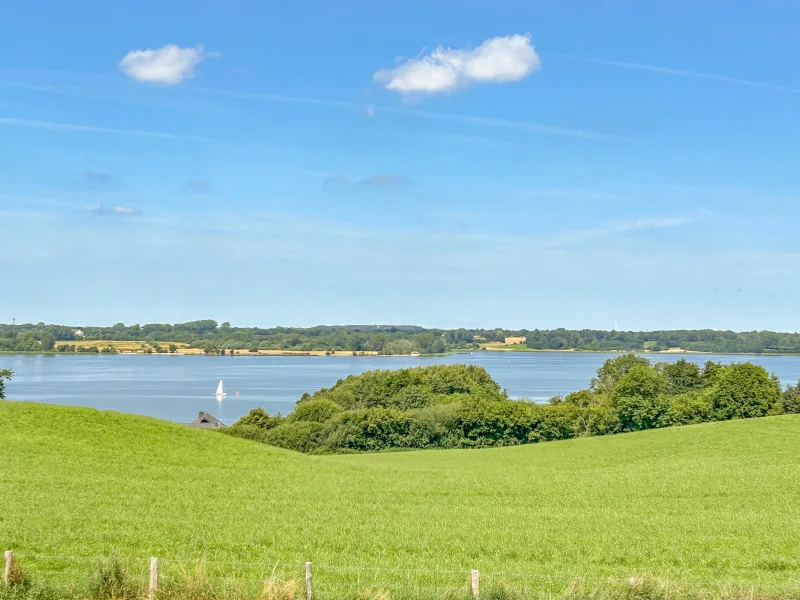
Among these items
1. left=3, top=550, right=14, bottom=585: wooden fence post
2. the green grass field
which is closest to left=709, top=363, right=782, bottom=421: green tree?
the green grass field

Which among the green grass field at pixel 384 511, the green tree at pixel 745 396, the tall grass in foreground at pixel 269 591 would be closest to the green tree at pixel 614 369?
the green tree at pixel 745 396

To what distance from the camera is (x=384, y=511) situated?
80.2 feet

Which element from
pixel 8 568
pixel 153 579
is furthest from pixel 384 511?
pixel 8 568

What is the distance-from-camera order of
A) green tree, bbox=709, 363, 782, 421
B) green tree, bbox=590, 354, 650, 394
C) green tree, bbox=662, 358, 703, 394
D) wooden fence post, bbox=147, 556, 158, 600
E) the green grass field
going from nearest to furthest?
wooden fence post, bbox=147, 556, 158, 600 < the green grass field < green tree, bbox=709, 363, 782, 421 < green tree, bbox=662, 358, 703, 394 < green tree, bbox=590, 354, 650, 394

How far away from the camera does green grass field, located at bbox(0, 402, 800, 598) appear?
16.3 meters

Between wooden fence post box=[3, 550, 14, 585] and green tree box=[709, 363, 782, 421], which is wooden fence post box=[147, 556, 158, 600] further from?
green tree box=[709, 363, 782, 421]

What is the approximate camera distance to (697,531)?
68.7ft

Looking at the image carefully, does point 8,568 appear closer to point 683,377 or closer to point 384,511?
point 384,511

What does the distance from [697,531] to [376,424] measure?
174ft

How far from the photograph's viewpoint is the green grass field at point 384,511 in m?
16.3

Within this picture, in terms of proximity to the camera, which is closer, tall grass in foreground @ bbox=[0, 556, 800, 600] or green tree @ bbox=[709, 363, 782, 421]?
tall grass in foreground @ bbox=[0, 556, 800, 600]

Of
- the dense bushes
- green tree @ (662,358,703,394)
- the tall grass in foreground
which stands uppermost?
the tall grass in foreground

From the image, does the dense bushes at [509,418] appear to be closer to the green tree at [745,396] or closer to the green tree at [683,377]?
the green tree at [745,396]

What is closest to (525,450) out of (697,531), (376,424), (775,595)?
(376,424)
